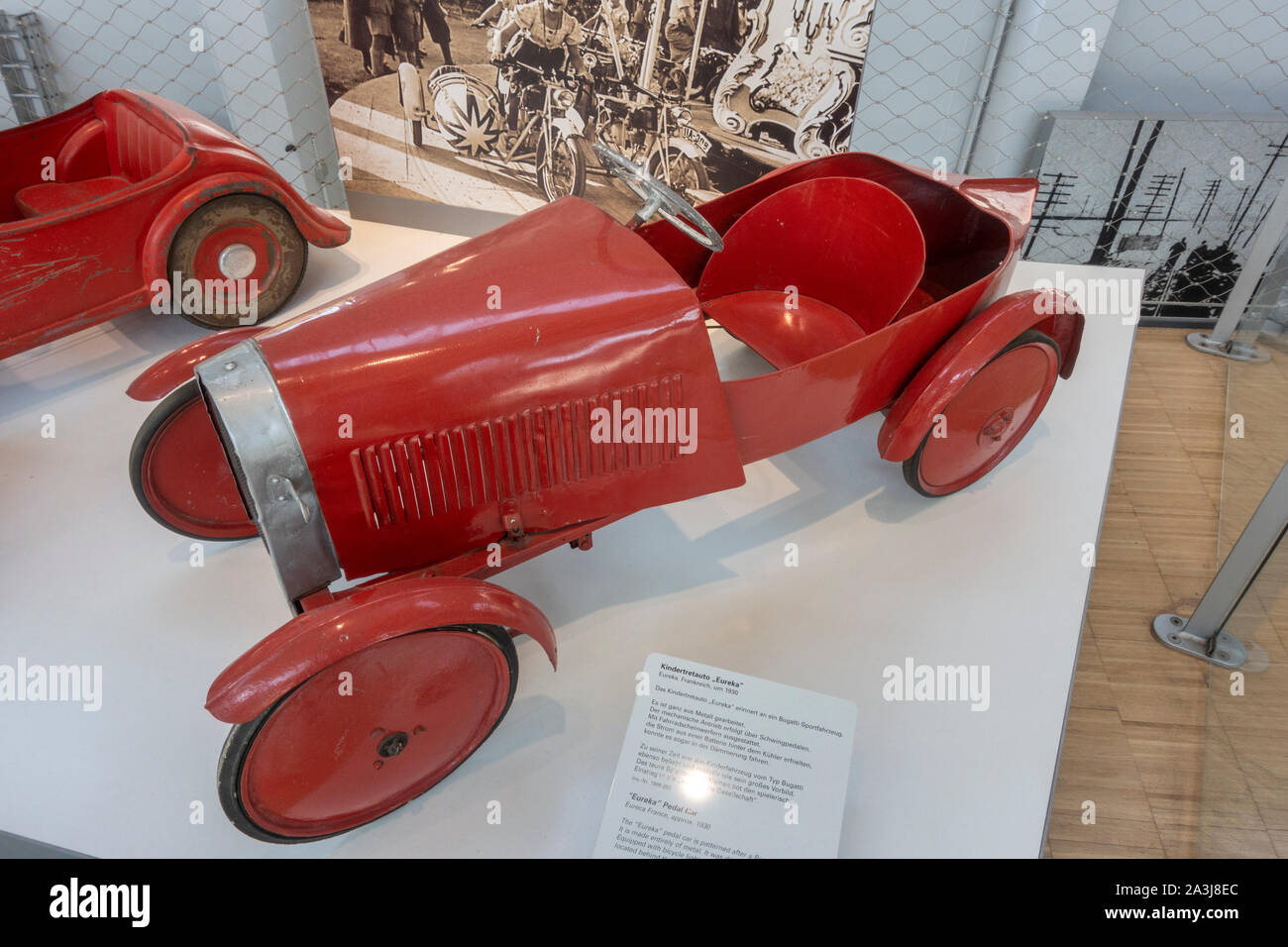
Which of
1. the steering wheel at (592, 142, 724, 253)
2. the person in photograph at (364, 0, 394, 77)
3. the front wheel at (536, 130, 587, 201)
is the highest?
the steering wheel at (592, 142, 724, 253)

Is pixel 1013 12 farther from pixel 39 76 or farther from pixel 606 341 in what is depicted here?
pixel 39 76

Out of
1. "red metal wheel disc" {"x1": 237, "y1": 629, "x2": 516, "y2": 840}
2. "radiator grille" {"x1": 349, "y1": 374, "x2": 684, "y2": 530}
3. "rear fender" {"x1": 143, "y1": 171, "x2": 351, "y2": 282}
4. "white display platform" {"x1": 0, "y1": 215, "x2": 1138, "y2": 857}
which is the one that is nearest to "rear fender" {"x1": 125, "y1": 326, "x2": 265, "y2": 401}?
"white display platform" {"x1": 0, "y1": 215, "x2": 1138, "y2": 857}

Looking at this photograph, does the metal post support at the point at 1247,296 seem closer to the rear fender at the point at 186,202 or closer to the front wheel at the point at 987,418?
the front wheel at the point at 987,418

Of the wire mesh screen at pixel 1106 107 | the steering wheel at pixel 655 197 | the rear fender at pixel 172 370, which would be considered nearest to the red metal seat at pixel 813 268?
the steering wheel at pixel 655 197

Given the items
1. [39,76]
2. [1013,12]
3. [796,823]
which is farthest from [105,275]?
[1013,12]

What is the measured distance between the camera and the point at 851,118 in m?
2.68

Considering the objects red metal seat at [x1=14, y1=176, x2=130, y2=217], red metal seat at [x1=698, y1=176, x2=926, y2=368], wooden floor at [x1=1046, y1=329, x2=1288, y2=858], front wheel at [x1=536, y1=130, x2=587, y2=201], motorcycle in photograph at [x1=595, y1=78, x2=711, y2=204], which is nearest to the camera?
wooden floor at [x1=1046, y1=329, x2=1288, y2=858]

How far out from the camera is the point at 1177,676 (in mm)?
2008

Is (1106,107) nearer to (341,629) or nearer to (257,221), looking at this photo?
(257,221)

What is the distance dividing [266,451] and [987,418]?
4.98 ft

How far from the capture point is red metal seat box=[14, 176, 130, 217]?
2436 millimetres

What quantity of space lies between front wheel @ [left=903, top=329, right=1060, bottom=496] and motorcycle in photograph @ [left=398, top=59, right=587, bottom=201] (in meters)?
1.45

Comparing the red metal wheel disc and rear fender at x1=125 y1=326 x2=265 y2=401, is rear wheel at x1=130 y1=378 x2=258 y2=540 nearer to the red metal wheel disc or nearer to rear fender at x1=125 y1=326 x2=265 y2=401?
rear fender at x1=125 y1=326 x2=265 y2=401

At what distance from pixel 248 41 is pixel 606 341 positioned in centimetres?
229
